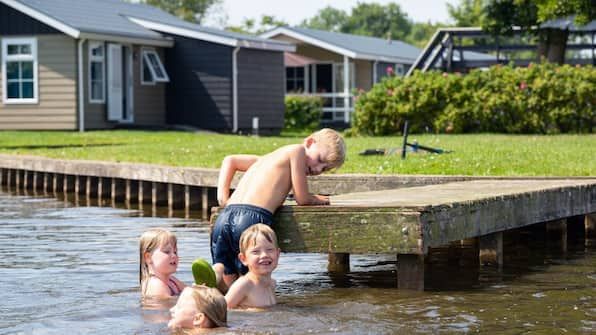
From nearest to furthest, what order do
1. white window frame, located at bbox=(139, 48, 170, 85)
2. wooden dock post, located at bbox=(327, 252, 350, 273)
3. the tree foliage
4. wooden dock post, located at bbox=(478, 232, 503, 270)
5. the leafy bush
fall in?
1. wooden dock post, located at bbox=(478, 232, 503, 270)
2. wooden dock post, located at bbox=(327, 252, 350, 273)
3. white window frame, located at bbox=(139, 48, 170, 85)
4. the leafy bush
5. the tree foliage

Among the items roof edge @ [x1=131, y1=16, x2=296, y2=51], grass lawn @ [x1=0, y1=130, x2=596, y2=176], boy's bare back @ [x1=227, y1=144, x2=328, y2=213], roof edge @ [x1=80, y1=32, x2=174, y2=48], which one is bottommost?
grass lawn @ [x1=0, y1=130, x2=596, y2=176]

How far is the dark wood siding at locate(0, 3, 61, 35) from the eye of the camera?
107 feet

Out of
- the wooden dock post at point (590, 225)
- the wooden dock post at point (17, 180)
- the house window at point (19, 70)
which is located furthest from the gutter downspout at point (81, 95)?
the wooden dock post at point (590, 225)

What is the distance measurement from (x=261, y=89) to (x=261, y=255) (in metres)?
29.4

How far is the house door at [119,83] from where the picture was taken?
33.7 meters

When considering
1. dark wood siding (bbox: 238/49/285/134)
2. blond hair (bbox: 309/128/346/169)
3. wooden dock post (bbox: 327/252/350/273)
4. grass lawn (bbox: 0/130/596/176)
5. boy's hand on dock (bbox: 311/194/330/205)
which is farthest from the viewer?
dark wood siding (bbox: 238/49/285/134)

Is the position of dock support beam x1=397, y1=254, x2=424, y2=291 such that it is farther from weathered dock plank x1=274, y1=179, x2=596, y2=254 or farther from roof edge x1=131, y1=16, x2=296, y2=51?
roof edge x1=131, y1=16, x2=296, y2=51

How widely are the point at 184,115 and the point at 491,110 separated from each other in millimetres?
11571

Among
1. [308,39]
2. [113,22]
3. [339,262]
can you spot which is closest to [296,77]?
[308,39]

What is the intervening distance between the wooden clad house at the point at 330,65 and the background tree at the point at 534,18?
10848mm

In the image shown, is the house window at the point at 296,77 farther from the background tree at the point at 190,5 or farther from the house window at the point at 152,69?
the background tree at the point at 190,5

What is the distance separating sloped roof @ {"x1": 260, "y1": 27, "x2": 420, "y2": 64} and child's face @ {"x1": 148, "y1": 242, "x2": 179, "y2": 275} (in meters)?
36.1

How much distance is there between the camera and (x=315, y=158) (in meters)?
8.94

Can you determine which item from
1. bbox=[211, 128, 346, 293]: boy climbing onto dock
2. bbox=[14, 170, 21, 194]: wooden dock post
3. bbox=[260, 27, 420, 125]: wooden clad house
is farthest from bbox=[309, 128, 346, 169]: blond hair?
bbox=[260, 27, 420, 125]: wooden clad house
